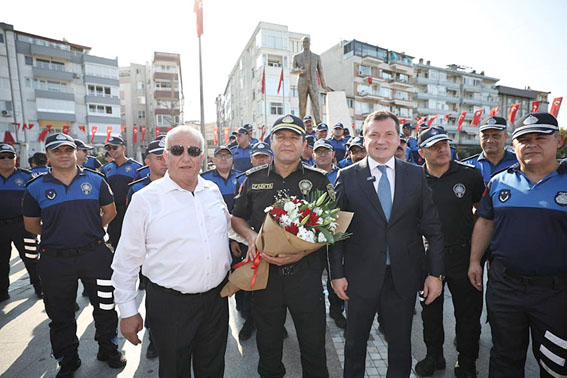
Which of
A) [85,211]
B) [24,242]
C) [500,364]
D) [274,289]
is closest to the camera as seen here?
[500,364]

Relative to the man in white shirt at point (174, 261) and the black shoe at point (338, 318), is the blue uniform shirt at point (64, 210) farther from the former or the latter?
the black shoe at point (338, 318)

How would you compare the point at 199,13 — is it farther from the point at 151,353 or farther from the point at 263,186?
the point at 151,353

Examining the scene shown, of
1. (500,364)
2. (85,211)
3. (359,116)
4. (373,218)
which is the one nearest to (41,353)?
(85,211)

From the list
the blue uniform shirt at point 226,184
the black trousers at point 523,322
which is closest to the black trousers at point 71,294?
the blue uniform shirt at point 226,184

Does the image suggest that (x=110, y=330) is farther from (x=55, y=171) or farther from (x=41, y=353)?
(x=55, y=171)

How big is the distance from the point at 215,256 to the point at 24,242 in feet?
18.1

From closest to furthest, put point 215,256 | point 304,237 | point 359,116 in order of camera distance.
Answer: point 304,237
point 215,256
point 359,116

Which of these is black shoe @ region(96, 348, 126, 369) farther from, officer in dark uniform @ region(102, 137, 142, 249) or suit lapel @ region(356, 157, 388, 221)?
→ suit lapel @ region(356, 157, 388, 221)

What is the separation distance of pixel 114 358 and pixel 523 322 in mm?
4395

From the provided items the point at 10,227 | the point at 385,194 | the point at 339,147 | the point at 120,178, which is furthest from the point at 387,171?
the point at 10,227

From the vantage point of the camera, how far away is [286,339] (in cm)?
396

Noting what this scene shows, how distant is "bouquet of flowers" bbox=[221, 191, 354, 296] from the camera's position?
218cm

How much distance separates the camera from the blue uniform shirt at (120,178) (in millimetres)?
6531

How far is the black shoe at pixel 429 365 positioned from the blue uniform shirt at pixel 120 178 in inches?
253
